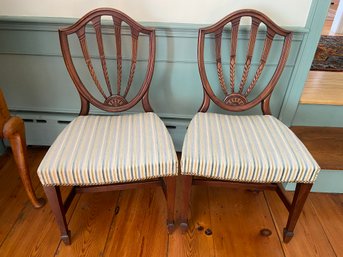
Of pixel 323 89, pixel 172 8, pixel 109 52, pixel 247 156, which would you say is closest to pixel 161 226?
pixel 247 156

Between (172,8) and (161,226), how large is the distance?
1054mm

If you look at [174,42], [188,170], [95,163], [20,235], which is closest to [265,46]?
[174,42]

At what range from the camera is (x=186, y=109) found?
1.52 meters

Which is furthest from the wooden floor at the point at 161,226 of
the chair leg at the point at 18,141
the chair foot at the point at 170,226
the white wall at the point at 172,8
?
the white wall at the point at 172,8

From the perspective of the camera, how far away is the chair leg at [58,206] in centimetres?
100

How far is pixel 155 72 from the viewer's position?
140 centimetres

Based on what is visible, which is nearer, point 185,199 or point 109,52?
point 185,199

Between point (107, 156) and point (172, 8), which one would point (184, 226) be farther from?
point (172, 8)

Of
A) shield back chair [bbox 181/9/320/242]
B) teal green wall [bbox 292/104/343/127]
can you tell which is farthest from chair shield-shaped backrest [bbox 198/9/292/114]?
teal green wall [bbox 292/104/343/127]

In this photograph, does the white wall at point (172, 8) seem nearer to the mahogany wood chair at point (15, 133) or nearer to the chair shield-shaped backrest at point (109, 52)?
the chair shield-shaped backrest at point (109, 52)

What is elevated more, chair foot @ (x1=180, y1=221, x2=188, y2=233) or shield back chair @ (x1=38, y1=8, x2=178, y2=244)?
shield back chair @ (x1=38, y1=8, x2=178, y2=244)

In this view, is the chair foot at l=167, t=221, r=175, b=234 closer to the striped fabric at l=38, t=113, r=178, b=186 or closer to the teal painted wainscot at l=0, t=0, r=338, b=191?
the striped fabric at l=38, t=113, r=178, b=186

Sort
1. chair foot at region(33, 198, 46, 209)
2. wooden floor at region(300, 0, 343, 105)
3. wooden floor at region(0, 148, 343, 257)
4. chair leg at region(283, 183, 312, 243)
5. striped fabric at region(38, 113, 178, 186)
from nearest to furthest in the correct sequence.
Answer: striped fabric at region(38, 113, 178, 186)
chair leg at region(283, 183, 312, 243)
wooden floor at region(0, 148, 343, 257)
chair foot at region(33, 198, 46, 209)
wooden floor at region(300, 0, 343, 105)

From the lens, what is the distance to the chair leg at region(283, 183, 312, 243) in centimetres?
105
